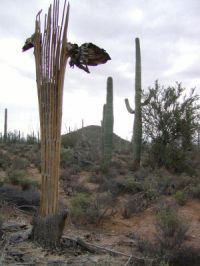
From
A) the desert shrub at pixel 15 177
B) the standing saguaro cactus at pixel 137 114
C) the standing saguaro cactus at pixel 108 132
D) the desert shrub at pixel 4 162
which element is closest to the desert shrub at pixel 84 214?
the desert shrub at pixel 15 177

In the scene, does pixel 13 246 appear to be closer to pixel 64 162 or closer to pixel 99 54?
pixel 99 54

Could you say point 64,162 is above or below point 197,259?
above

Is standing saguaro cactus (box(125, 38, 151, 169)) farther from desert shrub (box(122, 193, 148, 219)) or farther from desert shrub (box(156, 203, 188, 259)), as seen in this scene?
desert shrub (box(156, 203, 188, 259))

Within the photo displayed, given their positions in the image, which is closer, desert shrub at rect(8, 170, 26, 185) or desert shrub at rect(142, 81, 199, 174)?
desert shrub at rect(8, 170, 26, 185)

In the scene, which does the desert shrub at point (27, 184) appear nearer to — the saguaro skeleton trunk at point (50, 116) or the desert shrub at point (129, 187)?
the desert shrub at point (129, 187)

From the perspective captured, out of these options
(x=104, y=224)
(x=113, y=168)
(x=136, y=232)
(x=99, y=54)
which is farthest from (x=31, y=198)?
(x=113, y=168)

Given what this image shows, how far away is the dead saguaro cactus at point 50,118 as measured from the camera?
7.14 m

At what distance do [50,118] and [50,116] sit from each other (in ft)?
0.10

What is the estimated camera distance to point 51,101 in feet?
23.5

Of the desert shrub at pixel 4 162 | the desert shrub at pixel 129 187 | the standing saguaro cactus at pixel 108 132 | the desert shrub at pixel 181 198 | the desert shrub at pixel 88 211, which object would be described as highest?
the standing saguaro cactus at pixel 108 132

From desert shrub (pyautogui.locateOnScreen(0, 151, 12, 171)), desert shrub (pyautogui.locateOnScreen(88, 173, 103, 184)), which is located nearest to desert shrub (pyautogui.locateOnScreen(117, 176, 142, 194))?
desert shrub (pyautogui.locateOnScreen(88, 173, 103, 184))

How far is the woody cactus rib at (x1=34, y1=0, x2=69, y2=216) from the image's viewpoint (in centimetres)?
714

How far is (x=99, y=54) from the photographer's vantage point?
7699 millimetres

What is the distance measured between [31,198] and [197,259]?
4785mm
